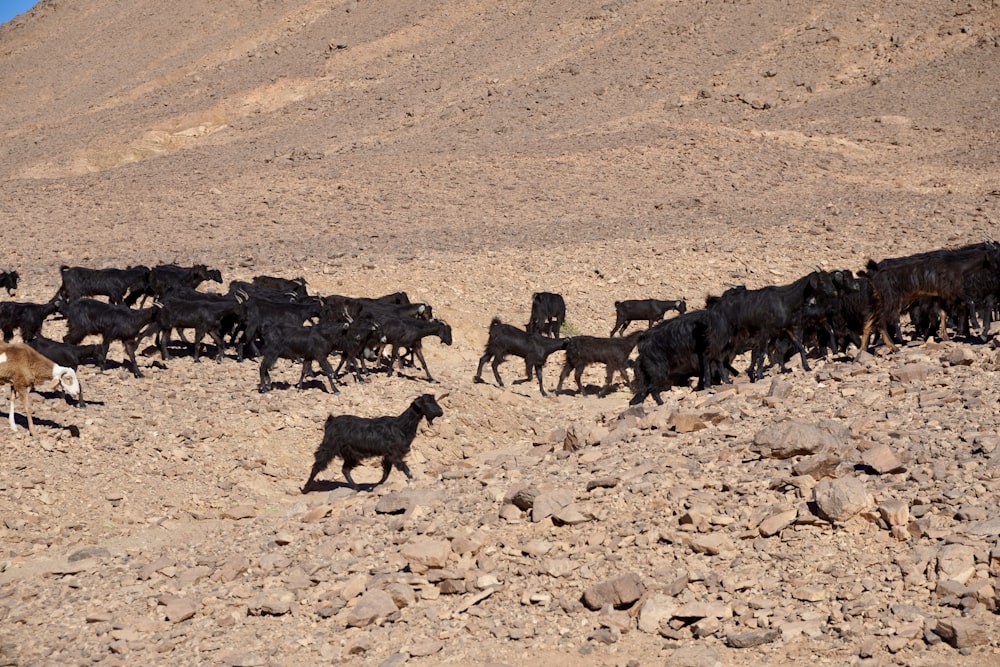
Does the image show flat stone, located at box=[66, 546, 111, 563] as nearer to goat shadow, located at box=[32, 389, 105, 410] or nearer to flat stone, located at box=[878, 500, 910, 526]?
goat shadow, located at box=[32, 389, 105, 410]

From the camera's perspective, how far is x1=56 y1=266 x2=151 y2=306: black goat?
22125 millimetres

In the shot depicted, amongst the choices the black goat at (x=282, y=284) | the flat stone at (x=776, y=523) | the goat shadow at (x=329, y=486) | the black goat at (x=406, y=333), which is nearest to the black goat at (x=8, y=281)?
the black goat at (x=282, y=284)

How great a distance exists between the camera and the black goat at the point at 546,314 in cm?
2247

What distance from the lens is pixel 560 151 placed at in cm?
3803

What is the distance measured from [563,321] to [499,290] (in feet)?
7.66

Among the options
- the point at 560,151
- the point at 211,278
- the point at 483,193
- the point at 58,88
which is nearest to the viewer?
the point at 211,278

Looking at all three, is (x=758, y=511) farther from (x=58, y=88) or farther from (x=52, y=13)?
(x=52, y=13)

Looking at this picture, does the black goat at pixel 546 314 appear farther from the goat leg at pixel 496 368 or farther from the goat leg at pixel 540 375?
the goat leg at pixel 540 375

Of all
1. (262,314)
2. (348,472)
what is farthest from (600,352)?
(348,472)

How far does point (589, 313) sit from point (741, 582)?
52.5ft

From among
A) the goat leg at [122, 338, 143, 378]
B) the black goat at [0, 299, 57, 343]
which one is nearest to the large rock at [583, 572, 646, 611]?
the goat leg at [122, 338, 143, 378]

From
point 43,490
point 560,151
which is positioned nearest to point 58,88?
point 560,151

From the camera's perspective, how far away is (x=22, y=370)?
565 inches

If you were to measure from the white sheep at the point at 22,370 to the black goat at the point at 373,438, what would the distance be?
3.31m
